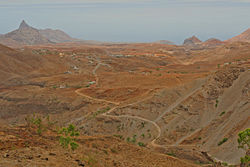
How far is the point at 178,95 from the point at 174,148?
11320 millimetres

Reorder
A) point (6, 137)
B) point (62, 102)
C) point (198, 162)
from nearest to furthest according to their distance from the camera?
point (6, 137) → point (198, 162) → point (62, 102)

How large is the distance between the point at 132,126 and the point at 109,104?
27.4 feet

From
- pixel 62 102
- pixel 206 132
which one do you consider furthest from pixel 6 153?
pixel 62 102

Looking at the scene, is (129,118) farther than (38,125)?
Yes

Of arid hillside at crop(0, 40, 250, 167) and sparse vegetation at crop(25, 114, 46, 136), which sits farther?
sparse vegetation at crop(25, 114, 46, 136)

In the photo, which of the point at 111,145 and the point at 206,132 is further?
the point at 206,132

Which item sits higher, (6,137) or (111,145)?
(6,137)

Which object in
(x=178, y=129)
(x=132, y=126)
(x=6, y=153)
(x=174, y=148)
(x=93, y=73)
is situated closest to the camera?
(x=6, y=153)

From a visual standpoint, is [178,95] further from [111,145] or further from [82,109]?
[111,145]

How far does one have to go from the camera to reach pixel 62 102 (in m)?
38.5

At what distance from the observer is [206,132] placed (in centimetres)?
2277

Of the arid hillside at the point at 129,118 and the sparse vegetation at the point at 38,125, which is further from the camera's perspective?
the sparse vegetation at the point at 38,125

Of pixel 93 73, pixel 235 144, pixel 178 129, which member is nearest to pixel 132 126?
pixel 178 129

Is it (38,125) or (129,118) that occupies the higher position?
(38,125)
